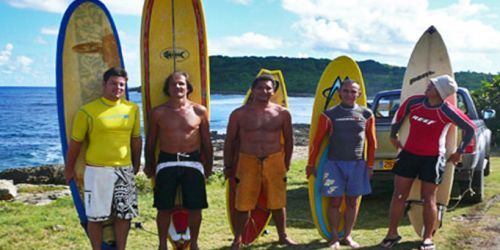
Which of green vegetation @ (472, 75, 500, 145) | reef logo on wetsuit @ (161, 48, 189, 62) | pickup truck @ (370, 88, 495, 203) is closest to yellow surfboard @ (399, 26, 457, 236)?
pickup truck @ (370, 88, 495, 203)

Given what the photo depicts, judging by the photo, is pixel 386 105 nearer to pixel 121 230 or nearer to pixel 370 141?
pixel 370 141

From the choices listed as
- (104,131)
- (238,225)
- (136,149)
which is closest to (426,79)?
(238,225)

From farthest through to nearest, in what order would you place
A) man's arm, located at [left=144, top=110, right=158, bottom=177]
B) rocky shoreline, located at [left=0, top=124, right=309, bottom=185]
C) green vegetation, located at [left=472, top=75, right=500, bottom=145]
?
green vegetation, located at [left=472, top=75, right=500, bottom=145], rocky shoreline, located at [left=0, top=124, right=309, bottom=185], man's arm, located at [left=144, top=110, right=158, bottom=177]

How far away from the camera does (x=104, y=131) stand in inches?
157

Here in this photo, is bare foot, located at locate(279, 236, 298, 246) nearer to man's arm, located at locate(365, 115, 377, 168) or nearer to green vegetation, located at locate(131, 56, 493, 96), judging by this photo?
man's arm, located at locate(365, 115, 377, 168)

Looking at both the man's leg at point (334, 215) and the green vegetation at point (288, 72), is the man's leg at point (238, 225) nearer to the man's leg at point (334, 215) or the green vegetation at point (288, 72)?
the man's leg at point (334, 215)

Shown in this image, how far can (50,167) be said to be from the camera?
14.4 metres

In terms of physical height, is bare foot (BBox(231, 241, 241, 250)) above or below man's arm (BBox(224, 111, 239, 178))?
below

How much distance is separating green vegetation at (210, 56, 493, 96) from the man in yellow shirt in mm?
56913

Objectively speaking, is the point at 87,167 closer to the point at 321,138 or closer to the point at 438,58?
the point at 321,138

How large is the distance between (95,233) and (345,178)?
7.35 ft

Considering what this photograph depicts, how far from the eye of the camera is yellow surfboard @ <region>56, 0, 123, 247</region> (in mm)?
4641

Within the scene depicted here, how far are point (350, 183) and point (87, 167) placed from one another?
232cm

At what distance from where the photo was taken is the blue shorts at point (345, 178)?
15.7ft
